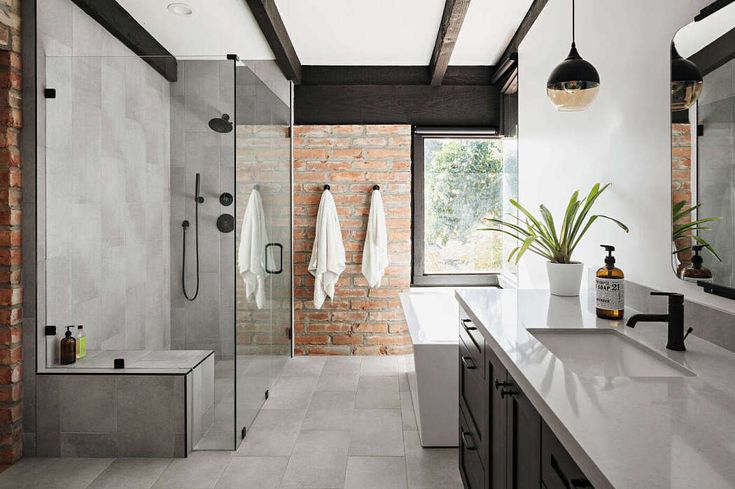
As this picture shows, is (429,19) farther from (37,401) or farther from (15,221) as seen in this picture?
(37,401)

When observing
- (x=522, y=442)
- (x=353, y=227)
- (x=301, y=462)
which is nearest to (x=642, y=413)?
(x=522, y=442)

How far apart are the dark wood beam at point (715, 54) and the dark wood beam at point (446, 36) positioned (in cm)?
152

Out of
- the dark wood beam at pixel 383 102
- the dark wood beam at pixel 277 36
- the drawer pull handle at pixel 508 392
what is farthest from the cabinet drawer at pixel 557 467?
the dark wood beam at pixel 383 102

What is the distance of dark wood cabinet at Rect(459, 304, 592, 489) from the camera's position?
1.07 metres

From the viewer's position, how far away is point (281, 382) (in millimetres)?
3781

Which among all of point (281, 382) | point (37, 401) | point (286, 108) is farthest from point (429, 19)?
point (37, 401)

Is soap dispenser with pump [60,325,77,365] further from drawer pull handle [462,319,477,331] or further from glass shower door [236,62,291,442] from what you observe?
drawer pull handle [462,319,477,331]

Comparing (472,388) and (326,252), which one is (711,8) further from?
(326,252)

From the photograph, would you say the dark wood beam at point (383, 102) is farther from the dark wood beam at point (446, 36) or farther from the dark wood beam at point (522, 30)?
the dark wood beam at point (522, 30)

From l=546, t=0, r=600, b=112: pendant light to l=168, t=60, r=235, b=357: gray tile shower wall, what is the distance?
5.12 ft

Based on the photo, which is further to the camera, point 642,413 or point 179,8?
point 179,8

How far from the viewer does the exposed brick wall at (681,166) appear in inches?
63.0

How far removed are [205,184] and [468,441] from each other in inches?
69.1

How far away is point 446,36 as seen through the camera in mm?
3281
